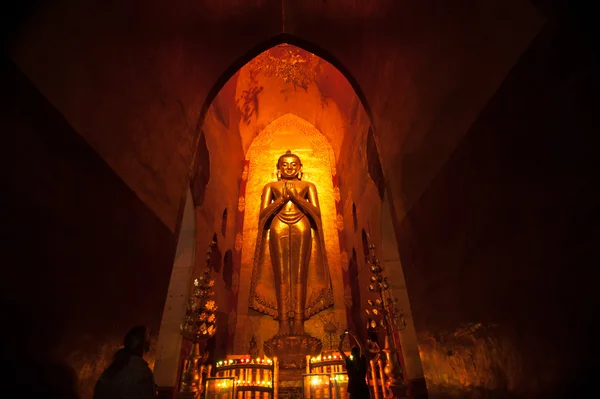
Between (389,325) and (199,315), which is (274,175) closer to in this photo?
A: (199,315)

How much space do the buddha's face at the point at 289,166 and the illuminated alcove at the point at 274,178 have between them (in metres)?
0.58

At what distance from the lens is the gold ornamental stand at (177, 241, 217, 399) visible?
393cm

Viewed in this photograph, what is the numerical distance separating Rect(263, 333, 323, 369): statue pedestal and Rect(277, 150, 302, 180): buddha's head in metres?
3.71

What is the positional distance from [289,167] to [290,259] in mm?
2462

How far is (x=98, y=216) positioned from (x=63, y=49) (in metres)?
0.96

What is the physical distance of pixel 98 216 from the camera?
1945mm

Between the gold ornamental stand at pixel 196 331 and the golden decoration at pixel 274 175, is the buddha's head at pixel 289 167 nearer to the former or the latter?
the golden decoration at pixel 274 175

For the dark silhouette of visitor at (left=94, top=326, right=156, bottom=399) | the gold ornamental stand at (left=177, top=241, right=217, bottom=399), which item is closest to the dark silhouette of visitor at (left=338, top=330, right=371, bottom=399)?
the gold ornamental stand at (left=177, top=241, right=217, bottom=399)

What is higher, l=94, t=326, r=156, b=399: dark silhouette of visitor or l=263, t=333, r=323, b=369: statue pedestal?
l=263, t=333, r=323, b=369: statue pedestal

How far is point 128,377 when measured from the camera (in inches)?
59.2

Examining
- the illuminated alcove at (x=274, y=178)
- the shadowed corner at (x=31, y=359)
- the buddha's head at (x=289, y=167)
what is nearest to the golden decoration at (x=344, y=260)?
the illuminated alcove at (x=274, y=178)

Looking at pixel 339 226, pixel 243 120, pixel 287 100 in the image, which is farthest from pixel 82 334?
pixel 287 100

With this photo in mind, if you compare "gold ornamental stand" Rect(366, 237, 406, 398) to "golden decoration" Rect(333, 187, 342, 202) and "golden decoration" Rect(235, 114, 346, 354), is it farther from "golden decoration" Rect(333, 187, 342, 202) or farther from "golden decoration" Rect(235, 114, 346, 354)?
"golden decoration" Rect(333, 187, 342, 202)

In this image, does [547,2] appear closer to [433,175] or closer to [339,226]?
[433,175]
